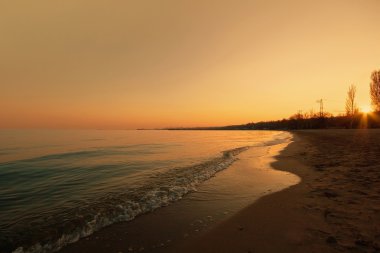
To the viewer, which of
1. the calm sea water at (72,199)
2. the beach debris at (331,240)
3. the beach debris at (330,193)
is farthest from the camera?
the beach debris at (330,193)

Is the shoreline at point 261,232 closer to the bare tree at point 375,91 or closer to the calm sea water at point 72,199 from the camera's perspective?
the calm sea water at point 72,199

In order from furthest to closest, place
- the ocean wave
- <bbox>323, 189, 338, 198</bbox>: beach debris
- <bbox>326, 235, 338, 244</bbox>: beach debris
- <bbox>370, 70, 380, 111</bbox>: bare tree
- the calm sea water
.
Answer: <bbox>370, 70, 380, 111</bbox>: bare tree
<bbox>323, 189, 338, 198</bbox>: beach debris
the calm sea water
the ocean wave
<bbox>326, 235, 338, 244</bbox>: beach debris

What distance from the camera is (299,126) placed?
13288 cm

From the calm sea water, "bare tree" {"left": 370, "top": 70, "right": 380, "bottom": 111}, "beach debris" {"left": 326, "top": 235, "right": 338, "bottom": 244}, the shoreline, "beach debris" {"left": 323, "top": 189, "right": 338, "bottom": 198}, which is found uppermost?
"bare tree" {"left": 370, "top": 70, "right": 380, "bottom": 111}

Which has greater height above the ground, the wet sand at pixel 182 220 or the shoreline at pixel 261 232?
the shoreline at pixel 261 232

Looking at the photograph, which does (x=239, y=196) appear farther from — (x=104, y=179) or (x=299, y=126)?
(x=299, y=126)

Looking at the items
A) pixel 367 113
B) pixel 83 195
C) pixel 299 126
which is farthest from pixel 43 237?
pixel 299 126

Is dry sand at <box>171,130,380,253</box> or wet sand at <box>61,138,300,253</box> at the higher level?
dry sand at <box>171,130,380,253</box>

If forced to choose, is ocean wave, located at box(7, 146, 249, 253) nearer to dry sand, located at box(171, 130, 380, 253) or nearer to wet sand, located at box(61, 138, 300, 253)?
wet sand, located at box(61, 138, 300, 253)

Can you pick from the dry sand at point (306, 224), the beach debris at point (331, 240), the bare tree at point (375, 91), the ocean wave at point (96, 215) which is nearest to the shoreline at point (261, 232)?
the dry sand at point (306, 224)

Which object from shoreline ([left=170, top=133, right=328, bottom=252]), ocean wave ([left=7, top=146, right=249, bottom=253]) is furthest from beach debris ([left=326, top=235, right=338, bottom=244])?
ocean wave ([left=7, top=146, right=249, bottom=253])

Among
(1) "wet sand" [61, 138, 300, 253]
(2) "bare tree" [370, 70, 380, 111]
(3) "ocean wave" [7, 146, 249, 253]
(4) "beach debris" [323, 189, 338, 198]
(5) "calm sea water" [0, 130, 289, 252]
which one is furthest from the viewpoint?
(2) "bare tree" [370, 70, 380, 111]

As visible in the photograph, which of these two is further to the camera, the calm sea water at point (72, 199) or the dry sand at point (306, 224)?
the calm sea water at point (72, 199)

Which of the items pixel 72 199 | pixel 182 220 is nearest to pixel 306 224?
pixel 182 220
